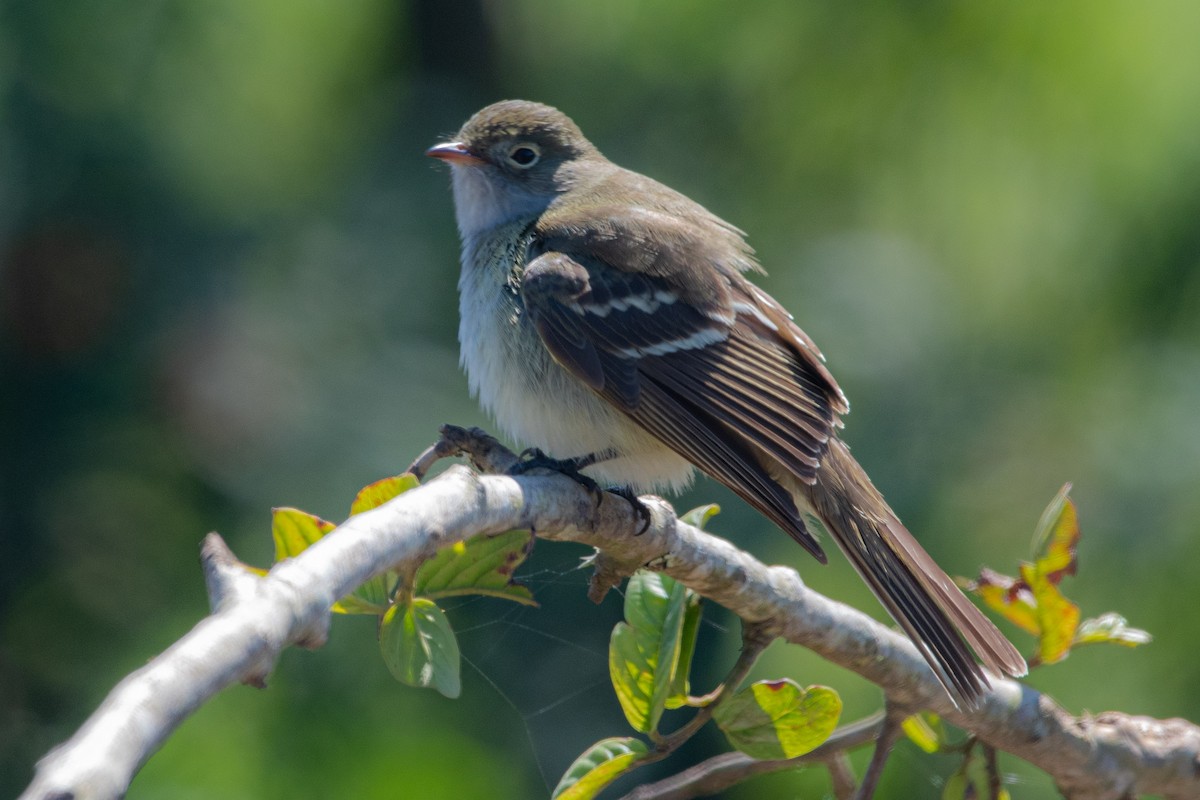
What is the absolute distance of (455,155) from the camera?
3.92m

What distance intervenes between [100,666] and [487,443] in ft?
7.56

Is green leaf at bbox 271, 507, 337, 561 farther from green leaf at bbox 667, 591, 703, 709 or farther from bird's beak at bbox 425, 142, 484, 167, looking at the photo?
bird's beak at bbox 425, 142, 484, 167

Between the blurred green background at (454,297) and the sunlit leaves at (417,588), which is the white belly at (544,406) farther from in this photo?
the sunlit leaves at (417,588)

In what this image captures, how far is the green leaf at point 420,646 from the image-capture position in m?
1.90

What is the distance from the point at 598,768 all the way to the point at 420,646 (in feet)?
1.40

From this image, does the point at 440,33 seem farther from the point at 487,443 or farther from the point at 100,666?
the point at 487,443

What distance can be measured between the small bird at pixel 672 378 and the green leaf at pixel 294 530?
44.7 inches

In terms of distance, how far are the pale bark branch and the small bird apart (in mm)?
191

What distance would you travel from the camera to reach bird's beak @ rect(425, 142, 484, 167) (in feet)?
12.8

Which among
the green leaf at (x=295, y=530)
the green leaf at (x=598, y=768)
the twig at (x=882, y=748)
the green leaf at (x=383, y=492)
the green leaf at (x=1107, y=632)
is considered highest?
the green leaf at (x=383, y=492)

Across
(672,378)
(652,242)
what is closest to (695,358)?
(672,378)

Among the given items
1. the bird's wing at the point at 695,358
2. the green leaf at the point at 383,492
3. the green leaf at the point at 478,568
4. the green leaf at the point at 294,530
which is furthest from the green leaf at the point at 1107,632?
the green leaf at the point at 294,530

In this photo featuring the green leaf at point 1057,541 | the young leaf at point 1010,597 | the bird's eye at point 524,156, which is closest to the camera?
the green leaf at point 1057,541

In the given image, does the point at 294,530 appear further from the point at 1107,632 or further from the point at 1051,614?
the point at 1107,632
